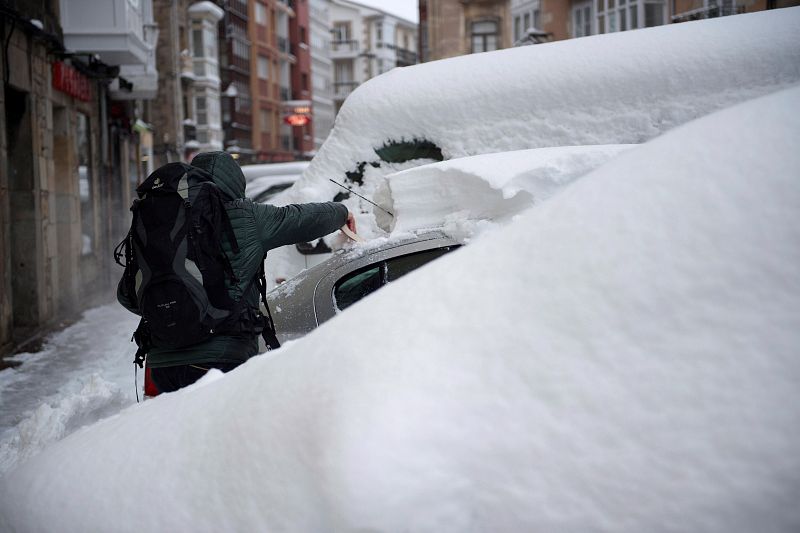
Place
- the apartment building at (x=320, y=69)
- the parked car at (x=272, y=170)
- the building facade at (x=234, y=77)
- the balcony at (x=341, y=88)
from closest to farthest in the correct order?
1. the parked car at (x=272, y=170)
2. the building facade at (x=234, y=77)
3. the apartment building at (x=320, y=69)
4. the balcony at (x=341, y=88)

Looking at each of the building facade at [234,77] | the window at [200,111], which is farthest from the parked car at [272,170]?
the building facade at [234,77]

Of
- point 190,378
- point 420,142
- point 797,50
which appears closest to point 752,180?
point 190,378

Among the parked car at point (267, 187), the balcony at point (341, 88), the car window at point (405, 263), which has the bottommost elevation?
the car window at point (405, 263)

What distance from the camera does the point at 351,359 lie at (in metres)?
1.94

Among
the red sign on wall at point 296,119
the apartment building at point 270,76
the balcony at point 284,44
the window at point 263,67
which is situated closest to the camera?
the red sign on wall at point 296,119

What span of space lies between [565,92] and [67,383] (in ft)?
17.7

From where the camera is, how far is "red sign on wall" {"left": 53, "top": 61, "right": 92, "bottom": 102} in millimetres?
13133

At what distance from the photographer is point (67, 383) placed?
841 centimetres

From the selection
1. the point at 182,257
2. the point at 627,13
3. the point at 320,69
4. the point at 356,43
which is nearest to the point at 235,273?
the point at 182,257

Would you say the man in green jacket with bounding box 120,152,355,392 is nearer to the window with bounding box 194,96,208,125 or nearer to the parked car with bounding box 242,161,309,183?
the parked car with bounding box 242,161,309,183

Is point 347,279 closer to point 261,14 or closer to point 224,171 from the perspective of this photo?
point 224,171

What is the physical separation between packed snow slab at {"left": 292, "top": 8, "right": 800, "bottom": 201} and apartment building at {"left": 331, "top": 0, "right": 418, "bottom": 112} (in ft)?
272

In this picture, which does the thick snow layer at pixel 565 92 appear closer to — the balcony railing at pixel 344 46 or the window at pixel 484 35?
the window at pixel 484 35

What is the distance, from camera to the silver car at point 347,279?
4.32 meters
